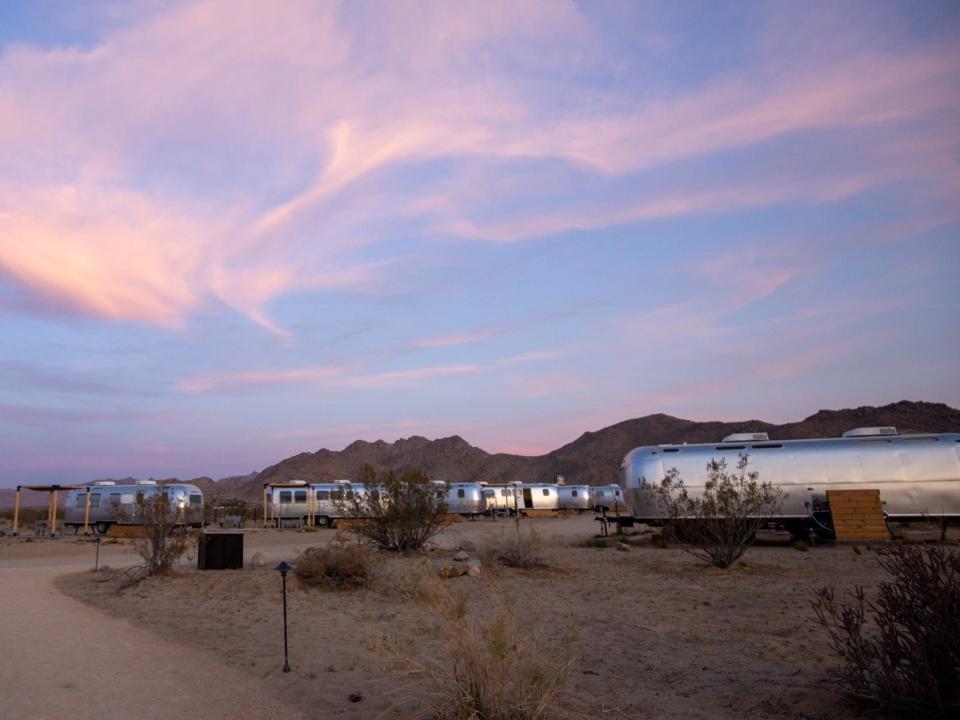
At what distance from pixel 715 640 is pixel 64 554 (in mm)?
22555

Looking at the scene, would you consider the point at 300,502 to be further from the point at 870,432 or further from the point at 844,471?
the point at 870,432

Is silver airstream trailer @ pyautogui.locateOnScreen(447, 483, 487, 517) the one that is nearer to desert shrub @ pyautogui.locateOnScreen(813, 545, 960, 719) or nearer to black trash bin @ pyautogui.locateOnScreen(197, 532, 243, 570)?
black trash bin @ pyautogui.locateOnScreen(197, 532, 243, 570)

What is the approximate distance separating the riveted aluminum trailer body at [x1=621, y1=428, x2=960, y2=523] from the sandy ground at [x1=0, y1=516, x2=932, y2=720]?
226 inches

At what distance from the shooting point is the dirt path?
18.8ft

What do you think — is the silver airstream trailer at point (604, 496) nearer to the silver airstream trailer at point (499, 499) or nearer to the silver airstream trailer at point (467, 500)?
the silver airstream trailer at point (499, 499)

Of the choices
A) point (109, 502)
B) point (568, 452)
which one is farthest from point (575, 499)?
point (568, 452)

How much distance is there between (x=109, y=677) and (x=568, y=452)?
313ft

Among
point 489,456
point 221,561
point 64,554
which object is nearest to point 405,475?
point 221,561

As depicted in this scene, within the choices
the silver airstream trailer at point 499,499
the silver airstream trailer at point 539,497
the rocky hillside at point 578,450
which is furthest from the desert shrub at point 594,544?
the rocky hillside at point 578,450

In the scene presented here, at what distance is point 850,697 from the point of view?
16.9 feet

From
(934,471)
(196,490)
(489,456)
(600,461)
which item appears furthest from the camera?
(489,456)

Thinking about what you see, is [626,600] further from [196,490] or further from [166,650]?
[196,490]

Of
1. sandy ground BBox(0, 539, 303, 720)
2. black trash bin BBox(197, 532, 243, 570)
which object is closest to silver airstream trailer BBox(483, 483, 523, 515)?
black trash bin BBox(197, 532, 243, 570)

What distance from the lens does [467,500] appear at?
43750mm
